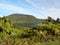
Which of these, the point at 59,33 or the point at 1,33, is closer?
the point at 1,33

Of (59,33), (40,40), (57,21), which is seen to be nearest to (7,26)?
(40,40)

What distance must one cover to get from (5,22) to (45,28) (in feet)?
16.9

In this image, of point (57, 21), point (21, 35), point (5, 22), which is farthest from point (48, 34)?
point (57, 21)

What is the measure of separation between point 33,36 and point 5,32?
2.77 m

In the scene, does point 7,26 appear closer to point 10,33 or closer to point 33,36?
point 10,33

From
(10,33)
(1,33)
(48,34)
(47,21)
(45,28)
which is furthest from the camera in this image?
(47,21)

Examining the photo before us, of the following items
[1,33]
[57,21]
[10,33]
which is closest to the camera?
[1,33]

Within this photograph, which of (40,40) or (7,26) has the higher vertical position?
(7,26)

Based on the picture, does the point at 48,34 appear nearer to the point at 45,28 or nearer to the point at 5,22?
the point at 45,28

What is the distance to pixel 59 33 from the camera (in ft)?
76.6

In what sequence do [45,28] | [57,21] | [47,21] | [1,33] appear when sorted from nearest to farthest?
[1,33], [45,28], [47,21], [57,21]

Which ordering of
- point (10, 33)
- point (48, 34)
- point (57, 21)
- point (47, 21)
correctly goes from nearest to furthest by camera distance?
point (10, 33), point (48, 34), point (47, 21), point (57, 21)

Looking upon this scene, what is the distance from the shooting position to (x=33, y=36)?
65.3 feet

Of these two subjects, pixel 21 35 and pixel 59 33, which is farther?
pixel 59 33
